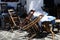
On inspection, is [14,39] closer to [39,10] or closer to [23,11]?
[39,10]

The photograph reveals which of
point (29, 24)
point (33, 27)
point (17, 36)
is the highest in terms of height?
point (29, 24)

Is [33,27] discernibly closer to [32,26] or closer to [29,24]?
[32,26]

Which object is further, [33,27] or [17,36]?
[17,36]

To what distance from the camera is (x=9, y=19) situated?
13.6 metres

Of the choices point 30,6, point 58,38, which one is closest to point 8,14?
point 30,6

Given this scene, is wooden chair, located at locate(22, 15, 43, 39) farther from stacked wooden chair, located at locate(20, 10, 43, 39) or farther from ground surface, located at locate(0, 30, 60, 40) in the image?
ground surface, located at locate(0, 30, 60, 40)

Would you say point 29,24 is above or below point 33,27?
above

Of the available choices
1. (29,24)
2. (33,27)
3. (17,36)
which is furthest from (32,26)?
(17,36)

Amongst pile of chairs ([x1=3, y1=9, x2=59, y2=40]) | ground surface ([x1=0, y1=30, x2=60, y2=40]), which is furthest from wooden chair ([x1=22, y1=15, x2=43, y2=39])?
ground surface ([x1=0, y1=30, x2=60, y2=40])

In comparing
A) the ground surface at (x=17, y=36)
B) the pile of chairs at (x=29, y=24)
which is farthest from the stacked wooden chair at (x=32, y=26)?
the ground surface at (x=17, y=36)

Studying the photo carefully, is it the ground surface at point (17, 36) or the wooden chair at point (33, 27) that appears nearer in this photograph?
the wooden chair at point (33, 27)

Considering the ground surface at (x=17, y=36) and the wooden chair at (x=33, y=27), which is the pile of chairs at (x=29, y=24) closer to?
the wooden chair at (x=33, y=27)

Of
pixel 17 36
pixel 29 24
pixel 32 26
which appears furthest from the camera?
pixel 17 36

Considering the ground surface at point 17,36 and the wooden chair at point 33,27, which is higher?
the wooden chair at point 33,27
